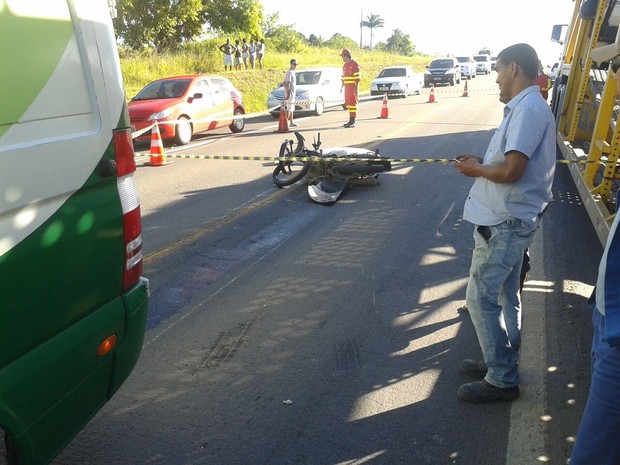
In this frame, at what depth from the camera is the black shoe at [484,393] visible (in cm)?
336

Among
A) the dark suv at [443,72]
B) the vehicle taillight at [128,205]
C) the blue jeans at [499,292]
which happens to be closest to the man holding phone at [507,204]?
the blue jeans at [499,292]

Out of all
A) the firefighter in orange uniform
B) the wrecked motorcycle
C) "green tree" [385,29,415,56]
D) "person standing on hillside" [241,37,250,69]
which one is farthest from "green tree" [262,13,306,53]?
"green tree" [385,29,415,56]

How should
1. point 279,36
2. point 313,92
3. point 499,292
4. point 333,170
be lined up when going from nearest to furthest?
1. point 499,292
2. point 333,170
3. point 313,92
4. point 279,36

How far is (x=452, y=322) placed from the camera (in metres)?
4.42

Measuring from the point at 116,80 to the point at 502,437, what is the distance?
261 centimetres

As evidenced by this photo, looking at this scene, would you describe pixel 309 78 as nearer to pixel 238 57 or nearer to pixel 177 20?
pixel 238 57

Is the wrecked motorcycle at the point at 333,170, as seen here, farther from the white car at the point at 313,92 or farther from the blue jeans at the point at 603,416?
the white car at the point at 313,92

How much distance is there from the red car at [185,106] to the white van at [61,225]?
11.5 meters

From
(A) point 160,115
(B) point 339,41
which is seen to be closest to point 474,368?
(A) point 160,115

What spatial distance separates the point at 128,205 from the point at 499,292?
6.75 feet

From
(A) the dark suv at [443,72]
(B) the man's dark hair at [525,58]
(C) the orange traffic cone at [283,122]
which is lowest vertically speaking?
(A) the dark suv at [443,72]

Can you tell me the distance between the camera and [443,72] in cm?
3859


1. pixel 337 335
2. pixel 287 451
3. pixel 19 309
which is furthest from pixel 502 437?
pixel 19 309

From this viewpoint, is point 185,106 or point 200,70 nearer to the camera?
point 185,106
